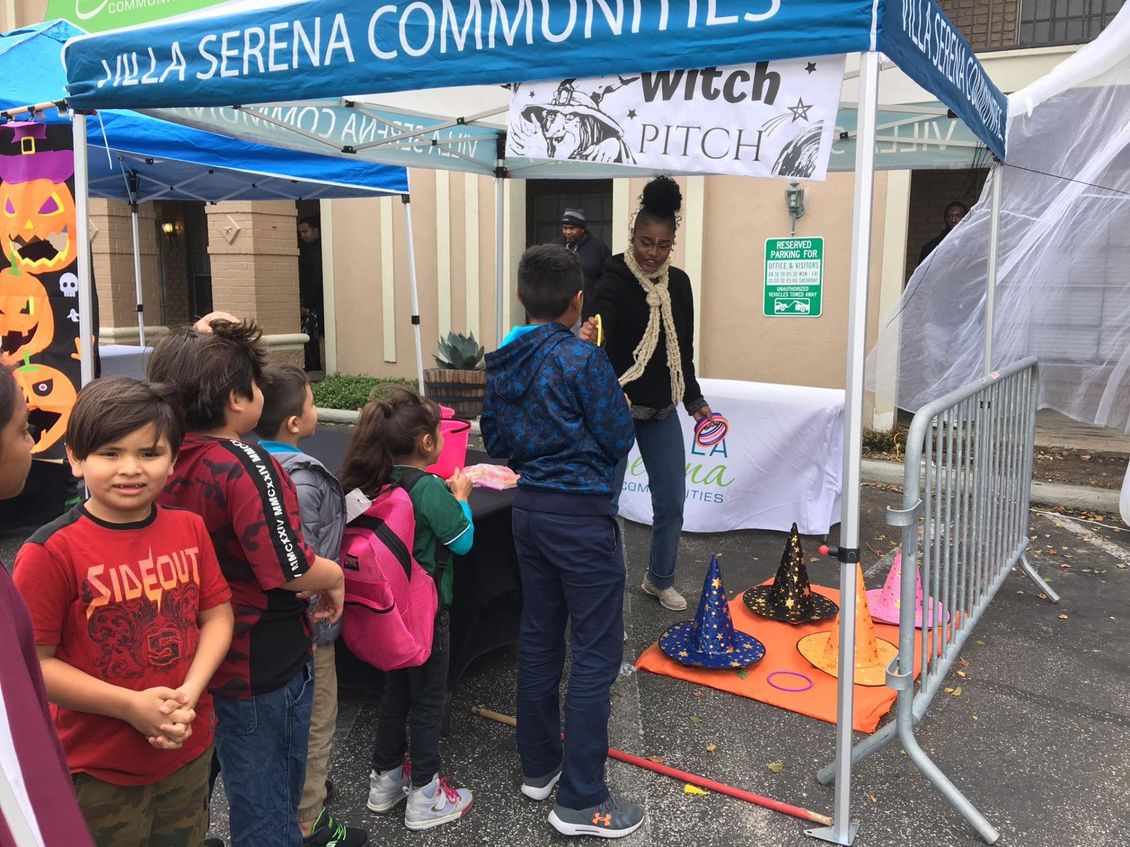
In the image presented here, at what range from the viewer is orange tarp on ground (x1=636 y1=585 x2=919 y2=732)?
3309 mm

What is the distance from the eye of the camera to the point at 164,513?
5.58ft

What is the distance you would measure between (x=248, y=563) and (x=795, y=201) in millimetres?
7018

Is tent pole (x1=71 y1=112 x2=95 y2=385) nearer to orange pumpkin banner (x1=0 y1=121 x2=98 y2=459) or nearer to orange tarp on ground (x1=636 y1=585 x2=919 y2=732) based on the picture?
orange pumpkin banner (x1=0 y1=121 x2=98 y2=459)

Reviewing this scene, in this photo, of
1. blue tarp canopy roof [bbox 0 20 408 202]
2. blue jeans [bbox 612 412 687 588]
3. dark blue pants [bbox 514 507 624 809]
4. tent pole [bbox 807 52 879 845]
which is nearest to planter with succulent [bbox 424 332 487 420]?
blue tarp canopy roof [bbox 0 20 408 202]

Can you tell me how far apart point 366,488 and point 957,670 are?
275 centimetres

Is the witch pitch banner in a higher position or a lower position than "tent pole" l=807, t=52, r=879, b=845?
higher

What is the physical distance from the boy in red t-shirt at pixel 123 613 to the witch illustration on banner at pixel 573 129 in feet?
4.87

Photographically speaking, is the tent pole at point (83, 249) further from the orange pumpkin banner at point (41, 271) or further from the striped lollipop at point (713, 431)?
the striped lollipop at point (713, 431)

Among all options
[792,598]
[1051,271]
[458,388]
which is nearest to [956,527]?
[792,598]

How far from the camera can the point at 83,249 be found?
138 inches

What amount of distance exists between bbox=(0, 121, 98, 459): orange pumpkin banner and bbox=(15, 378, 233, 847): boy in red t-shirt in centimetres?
247

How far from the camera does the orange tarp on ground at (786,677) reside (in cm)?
331

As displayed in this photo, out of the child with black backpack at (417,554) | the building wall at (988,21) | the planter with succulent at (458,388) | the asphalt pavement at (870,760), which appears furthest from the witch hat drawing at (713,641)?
the building wall at (988,21)

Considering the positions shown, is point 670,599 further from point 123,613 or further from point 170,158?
point 170,158
